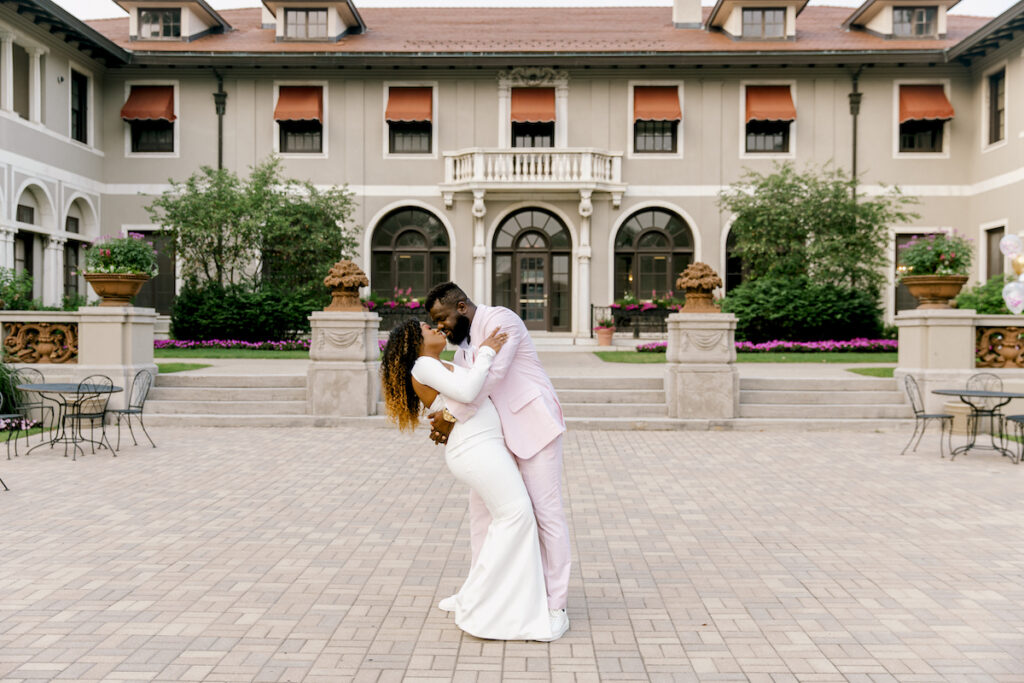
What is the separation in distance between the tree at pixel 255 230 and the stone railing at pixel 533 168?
454cm

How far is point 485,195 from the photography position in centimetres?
2722

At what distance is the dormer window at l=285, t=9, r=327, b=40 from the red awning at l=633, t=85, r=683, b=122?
10725 millimetres

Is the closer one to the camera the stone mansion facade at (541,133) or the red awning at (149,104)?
the stone mansion facade at (541,133)

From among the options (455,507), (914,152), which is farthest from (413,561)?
(914,152)

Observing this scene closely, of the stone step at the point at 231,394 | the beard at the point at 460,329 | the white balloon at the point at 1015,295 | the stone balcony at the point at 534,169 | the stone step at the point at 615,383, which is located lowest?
the stone step at the point at 231,394

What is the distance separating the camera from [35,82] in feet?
79.2

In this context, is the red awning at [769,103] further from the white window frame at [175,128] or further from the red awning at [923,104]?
the white window frame at [175,128]

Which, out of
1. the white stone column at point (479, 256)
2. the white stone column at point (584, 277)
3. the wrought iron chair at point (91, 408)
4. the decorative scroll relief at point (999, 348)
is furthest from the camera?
the white stone column at point (479, 256)

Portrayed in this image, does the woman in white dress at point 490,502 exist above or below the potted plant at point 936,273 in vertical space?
below

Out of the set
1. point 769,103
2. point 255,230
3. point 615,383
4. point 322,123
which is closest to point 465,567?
point 615,383

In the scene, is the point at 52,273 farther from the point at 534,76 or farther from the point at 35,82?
the point at 534,76

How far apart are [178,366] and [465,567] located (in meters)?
12.0

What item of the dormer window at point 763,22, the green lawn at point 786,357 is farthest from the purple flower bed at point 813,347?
the dormer window at point 763,22

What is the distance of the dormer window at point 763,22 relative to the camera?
2866 cm
